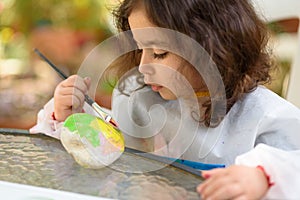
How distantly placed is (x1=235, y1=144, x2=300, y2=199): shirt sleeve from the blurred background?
1891 millimetres

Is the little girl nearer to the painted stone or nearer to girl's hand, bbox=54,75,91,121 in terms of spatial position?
girl's hand, bbox=54,75,91,121

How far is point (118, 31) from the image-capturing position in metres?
0.87

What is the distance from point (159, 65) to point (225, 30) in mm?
115

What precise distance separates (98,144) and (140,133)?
11.4 inches

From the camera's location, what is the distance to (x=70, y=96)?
2.70ft

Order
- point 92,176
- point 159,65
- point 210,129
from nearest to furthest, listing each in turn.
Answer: point 92,176, point 159,65, point 210,129

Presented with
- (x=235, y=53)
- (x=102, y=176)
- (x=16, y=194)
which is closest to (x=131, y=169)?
(x=102, y=176)

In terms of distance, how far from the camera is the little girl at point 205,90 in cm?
71

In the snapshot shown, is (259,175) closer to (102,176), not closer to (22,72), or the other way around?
(102,176)

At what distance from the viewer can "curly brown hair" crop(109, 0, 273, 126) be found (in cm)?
70

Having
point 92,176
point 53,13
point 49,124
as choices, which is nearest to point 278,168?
point 92,176

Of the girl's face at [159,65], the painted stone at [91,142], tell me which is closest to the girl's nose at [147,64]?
the girl's face at [159,65]

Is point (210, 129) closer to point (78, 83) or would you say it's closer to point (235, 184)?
point (78, 83)

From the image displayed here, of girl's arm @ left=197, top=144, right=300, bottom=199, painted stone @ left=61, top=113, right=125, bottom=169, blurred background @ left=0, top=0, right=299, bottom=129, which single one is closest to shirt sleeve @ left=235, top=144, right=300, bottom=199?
girl's arm @ left=197, top=144, right=300, bottom=199
